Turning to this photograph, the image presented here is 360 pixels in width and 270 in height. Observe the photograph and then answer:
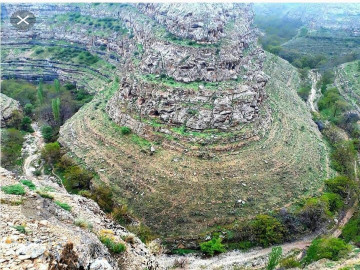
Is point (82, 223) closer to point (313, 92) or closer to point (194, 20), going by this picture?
point (194, 20)

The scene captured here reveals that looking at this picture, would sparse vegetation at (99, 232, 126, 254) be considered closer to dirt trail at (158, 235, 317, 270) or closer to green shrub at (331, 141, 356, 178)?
dirt trail at (158, 235, 317, 270)

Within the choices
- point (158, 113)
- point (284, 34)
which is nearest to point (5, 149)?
point (158, 113)

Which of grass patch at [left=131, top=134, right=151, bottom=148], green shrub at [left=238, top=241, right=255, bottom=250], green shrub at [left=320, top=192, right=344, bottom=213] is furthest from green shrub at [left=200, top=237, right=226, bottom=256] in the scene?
grass patch at [left=131, top=134, right=151, bottom=148]

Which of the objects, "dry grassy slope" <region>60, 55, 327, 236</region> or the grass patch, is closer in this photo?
"dry grassy slope" <region>60, 55, 327, 236</region>

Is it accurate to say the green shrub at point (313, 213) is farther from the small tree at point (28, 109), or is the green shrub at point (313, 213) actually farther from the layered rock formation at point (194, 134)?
the small tree at point (28, 109)

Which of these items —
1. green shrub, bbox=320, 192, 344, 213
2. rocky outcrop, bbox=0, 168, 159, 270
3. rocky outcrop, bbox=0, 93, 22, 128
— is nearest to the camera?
rocky outcrop, bbox=0, 168, 159, 270

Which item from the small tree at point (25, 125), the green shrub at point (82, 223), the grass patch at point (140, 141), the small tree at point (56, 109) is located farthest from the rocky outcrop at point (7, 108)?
the green shrub at point (82, 223)

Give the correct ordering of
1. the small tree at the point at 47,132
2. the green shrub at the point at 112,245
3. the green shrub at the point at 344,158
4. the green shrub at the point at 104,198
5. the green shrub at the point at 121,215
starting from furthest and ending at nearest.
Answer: the small tree at the point at 47,132 < the green shrub at the point at 344,158 < the green shrub at the point at 104,198 < the green shrub at the point at 121,215 < the green shrub at the point at 112,245
